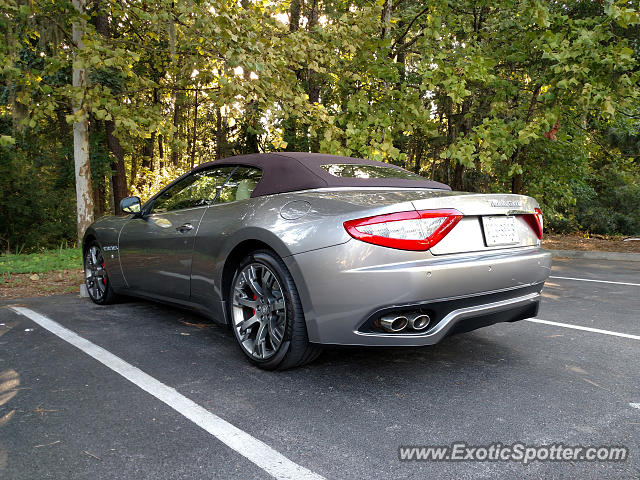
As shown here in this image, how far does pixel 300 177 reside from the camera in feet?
11.2

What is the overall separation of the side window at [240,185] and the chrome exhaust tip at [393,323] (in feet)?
4.84

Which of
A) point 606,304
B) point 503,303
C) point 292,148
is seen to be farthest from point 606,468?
point 292,148

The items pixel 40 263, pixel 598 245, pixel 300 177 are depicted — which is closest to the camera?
pixel 300 177

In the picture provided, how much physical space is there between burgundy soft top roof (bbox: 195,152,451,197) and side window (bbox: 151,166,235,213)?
318 millimetres

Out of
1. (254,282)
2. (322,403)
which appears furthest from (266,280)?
(322,403)

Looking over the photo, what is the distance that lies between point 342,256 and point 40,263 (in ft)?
25.5

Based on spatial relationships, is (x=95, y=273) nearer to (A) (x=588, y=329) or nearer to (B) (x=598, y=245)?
(A) (x=588, y=329)

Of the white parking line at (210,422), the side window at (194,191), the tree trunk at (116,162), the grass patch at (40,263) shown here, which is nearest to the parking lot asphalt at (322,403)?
the white parking line at (210,422)

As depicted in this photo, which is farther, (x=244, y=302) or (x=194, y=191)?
(x=194, y=191)

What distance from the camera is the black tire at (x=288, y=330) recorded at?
9.88ft

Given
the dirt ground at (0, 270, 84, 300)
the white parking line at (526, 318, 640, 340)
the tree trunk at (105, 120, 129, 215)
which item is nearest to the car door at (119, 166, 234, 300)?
the dirt ground at (0, 270, 84, 300)

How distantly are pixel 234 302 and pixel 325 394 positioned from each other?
1.00 metres

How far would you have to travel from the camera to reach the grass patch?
8.06 m

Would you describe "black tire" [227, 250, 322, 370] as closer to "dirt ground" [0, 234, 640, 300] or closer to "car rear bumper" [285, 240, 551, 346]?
"car rear bumper" [285, 240, 551, 346]
